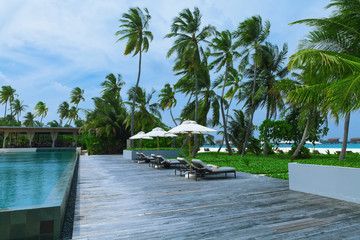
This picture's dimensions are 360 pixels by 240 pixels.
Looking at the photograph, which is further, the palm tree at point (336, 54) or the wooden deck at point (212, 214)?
the palm tree at point (336, 54)

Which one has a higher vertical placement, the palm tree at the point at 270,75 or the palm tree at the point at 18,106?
the palm tree at the point at 18,106

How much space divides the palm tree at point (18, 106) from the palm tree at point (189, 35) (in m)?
59.7

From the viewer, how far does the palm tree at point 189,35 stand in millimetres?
17547

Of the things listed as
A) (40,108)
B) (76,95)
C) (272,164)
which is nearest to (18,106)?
(40,108)

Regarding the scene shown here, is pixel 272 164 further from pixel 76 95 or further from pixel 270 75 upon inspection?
pixel 76 95

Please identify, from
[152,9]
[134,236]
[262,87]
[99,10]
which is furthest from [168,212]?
[152,9]

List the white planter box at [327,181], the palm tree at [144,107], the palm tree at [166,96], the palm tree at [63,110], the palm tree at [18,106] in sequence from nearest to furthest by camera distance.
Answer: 1. the white planter box at [327,181]
2. the palm tree at [144,107]
3. the palm tree at [166,96]
4. the palm tree at [63,110]
5. the palm tree at [18,106]

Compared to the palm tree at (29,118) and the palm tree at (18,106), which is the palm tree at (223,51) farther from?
the palm tree at (18,106)

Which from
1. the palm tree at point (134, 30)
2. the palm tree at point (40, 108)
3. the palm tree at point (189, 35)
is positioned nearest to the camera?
the palm tree at point (189, 35)

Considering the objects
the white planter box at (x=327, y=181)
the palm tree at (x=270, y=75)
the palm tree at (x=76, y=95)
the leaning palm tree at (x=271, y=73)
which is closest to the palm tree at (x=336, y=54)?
the white planter box at (x=327, y=181)

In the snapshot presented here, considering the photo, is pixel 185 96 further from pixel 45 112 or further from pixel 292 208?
pixel 45 112

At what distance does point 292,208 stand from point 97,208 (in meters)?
3.52

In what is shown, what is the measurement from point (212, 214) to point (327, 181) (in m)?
2.76

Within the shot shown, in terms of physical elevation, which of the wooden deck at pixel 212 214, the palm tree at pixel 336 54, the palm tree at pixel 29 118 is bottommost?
the wooden deck at pixel 212 214
